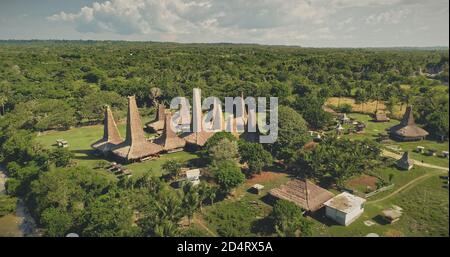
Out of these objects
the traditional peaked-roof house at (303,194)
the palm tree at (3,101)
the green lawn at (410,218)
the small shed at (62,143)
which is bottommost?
the green lawn at (410,218)

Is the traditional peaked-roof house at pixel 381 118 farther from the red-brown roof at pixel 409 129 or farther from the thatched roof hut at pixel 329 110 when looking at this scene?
the red-brown roof at pixel 409 129

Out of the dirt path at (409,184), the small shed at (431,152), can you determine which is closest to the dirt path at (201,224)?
the dirt path at (409,184)

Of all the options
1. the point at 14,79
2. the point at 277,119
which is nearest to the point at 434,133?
the point at 277,119

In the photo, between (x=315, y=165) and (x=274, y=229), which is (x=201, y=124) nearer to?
(x=315, y=165)

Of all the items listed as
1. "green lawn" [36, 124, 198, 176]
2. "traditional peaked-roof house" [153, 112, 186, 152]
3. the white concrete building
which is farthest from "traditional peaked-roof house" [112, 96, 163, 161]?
the white concrete building

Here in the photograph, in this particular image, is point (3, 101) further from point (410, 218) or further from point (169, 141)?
point (410, 218)
